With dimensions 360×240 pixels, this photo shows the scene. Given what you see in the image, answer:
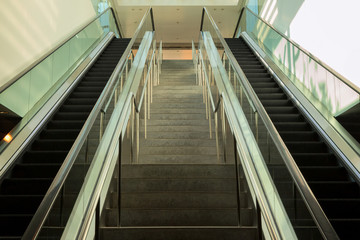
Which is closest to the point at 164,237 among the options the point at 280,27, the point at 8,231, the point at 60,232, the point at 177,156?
the point at 60,232

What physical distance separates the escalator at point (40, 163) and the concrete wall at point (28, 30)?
0.90 meters

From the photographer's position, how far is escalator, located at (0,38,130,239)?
3.07 m

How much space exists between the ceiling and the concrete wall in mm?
6040

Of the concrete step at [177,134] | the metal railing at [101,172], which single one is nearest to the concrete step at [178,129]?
the concrete step at [177,134]

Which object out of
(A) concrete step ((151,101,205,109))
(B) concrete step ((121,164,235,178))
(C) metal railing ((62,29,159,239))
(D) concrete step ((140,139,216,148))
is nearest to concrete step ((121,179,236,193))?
(B) concrete step ((121,164,235,178))

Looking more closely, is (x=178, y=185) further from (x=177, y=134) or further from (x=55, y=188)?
(x=177, y=134)

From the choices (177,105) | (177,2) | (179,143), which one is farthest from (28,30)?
(177,2)

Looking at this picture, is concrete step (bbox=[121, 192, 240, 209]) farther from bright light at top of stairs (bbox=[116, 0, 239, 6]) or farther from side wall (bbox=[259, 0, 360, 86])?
bright light at top of stairs (bbox=[116, 0, 239, 6])

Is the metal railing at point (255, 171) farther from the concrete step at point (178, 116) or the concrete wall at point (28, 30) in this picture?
the concrete wall at point (28, 30)

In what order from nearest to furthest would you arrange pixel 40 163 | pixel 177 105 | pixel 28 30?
1. pixel 40 163
2. pixel 28 30
3. pixel 177 105

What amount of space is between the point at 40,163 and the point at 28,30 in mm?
3134

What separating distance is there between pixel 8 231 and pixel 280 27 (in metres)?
8.69

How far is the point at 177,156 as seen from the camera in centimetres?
527

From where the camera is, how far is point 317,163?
4.27m
